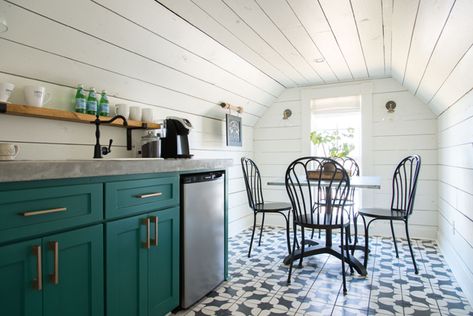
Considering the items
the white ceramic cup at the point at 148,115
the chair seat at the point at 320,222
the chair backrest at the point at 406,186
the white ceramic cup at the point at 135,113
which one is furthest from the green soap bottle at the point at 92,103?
the chair backrest at the point at 406,186

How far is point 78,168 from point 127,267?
602 millimetres

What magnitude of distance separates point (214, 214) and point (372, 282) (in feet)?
4.56

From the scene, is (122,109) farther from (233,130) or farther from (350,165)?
(350,165)

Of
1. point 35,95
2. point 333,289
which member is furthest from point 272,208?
point 35,95

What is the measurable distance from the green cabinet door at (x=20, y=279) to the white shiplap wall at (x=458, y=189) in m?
2.57

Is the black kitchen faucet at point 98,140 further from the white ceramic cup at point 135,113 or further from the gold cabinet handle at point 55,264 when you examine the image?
the gold cabinet handle at point 55,264

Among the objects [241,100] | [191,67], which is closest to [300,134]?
[241,100]

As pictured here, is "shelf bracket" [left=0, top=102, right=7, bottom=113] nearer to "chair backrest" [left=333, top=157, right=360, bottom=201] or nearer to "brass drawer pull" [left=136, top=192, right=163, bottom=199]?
"brass drawer pull" [left=136, top=192, right=163, bottom=199]

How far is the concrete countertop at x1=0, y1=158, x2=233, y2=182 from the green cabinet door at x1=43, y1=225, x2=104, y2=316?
0.82 feet

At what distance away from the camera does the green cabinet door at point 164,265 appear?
1.79 m

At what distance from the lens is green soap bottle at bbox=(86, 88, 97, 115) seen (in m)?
1.98

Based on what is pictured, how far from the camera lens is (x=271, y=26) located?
241cm

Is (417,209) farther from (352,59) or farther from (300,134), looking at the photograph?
(352,59)

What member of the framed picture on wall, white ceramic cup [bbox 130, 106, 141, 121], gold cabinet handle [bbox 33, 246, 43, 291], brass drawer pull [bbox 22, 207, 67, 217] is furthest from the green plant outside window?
gold cabinet handle [bbox 33, 246, 43, 291]
